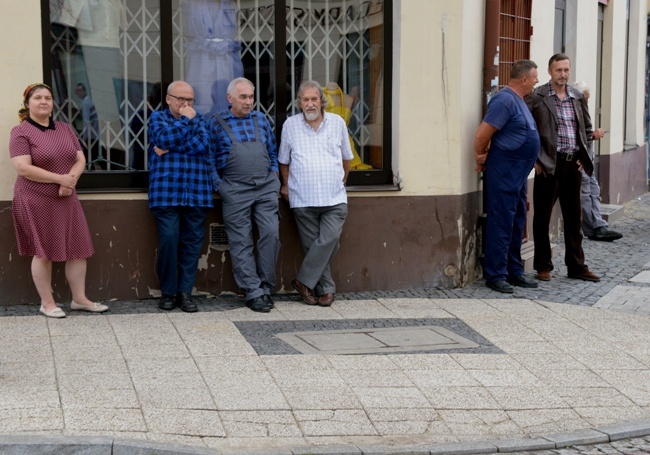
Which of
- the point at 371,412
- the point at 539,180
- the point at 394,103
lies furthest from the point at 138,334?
the point at 539,180

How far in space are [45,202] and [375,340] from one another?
257 cm

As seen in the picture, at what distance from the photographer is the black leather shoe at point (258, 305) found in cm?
878

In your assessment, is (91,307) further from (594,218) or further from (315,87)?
(594,218)

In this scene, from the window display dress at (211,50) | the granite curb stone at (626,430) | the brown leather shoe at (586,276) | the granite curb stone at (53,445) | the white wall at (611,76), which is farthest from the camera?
the white wall at (611,76)

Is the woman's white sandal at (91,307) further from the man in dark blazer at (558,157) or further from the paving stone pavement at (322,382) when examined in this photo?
the man in dark blazer at (558,157)

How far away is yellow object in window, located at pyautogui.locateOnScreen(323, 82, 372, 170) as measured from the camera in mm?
9891

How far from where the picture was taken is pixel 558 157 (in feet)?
33.9

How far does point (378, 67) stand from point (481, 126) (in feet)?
3.30

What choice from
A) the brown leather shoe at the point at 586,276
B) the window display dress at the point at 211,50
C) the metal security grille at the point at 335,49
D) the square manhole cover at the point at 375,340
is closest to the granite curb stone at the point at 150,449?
the square manhole cover at the point at 375,340

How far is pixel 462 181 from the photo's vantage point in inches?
392

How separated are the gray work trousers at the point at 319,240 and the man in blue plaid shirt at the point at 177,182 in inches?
33.6

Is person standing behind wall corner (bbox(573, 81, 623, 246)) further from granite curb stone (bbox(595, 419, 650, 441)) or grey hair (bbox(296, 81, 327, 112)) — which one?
granite curb stone (bbox(595, 419, 650, 441))

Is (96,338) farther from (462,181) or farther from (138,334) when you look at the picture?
(462,181)

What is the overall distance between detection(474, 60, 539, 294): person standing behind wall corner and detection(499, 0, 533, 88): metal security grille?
5.03 ft
